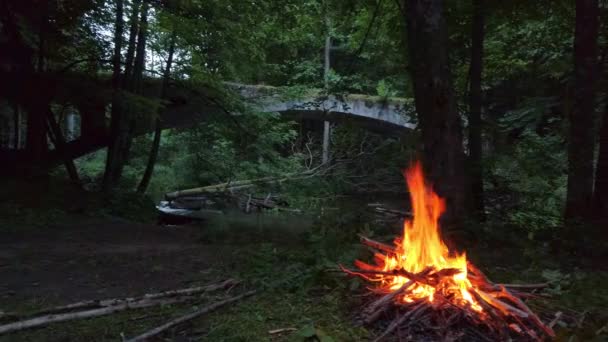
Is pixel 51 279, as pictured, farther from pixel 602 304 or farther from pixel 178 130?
pixel 178 130

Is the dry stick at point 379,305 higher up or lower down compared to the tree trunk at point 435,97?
lower down

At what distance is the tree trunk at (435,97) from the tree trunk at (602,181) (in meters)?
2.74

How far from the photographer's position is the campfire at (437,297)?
331 cm

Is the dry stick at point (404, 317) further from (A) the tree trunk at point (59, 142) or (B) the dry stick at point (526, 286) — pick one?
(A) the tree trunk at point (59, 142)

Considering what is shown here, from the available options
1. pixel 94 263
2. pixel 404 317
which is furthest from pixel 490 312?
pixel 94 263

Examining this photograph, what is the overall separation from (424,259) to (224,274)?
88.1 inches

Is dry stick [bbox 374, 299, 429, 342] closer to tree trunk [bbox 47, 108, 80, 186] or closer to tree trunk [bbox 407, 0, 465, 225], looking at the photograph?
tree trunk [bbox 407, 0, 465, 225]

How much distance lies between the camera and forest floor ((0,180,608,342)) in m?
3.55

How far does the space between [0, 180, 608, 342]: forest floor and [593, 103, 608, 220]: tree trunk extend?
107 centimetres

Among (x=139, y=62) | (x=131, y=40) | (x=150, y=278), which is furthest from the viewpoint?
(x=139, y=62)

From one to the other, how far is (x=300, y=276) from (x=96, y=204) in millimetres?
7901

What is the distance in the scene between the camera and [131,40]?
1126 centimetres

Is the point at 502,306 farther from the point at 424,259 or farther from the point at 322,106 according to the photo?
the point at 322,106

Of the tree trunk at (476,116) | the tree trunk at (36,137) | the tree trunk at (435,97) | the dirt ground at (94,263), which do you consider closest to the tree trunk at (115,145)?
the tree trunk at (36,137)
